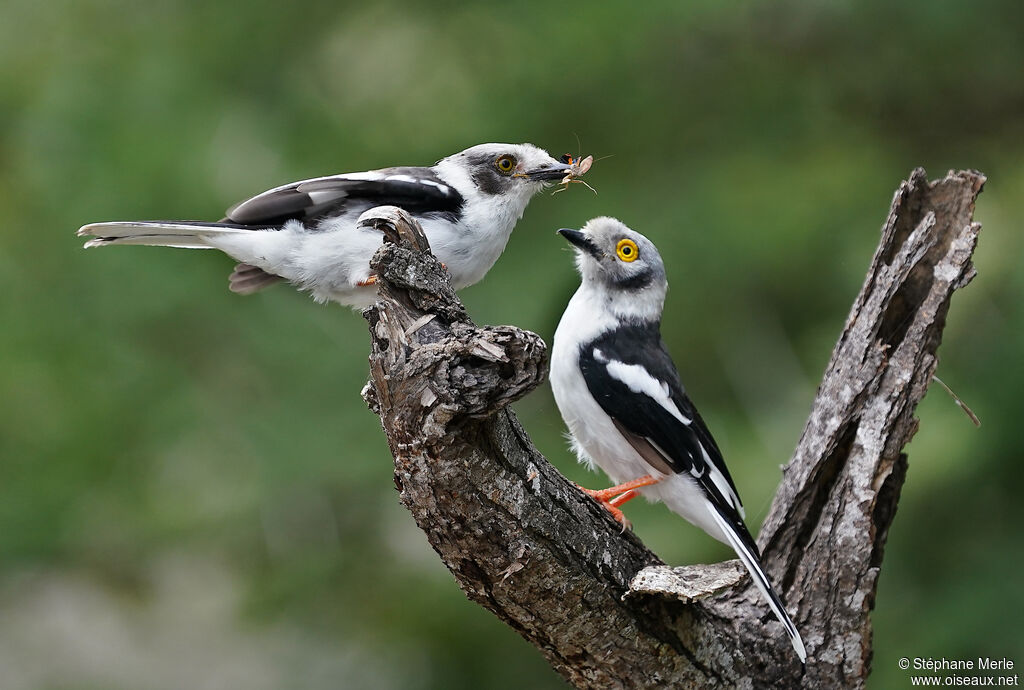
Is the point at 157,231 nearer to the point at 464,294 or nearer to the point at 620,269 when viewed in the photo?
the point at 620,269

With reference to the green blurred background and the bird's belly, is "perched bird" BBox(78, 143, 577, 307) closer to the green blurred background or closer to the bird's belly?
the bird's belly

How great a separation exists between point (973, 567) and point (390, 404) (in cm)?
553

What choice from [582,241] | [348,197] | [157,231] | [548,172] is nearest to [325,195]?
[348,197]

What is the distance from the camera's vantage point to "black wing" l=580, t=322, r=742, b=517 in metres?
4.50

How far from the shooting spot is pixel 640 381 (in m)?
4.56

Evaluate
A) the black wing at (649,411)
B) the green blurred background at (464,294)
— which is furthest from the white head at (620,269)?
the green blurred background at (464,294)

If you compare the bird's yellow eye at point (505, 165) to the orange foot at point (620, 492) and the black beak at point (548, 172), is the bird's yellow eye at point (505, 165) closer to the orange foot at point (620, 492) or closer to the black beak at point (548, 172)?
the black beak at point (548, 172)

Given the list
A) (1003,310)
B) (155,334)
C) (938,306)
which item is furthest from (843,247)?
(155,334)

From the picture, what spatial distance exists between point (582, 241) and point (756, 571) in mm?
1610

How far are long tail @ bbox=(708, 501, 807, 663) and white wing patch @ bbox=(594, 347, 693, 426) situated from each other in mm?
472

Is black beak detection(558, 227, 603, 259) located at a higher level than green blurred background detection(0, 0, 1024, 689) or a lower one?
lower

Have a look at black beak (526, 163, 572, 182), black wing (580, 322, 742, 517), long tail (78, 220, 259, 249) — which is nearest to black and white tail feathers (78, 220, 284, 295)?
long tail (78, 220, 259, 249)

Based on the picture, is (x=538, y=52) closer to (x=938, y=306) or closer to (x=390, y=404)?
(x=938, y=306)

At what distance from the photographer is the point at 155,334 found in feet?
26.8
